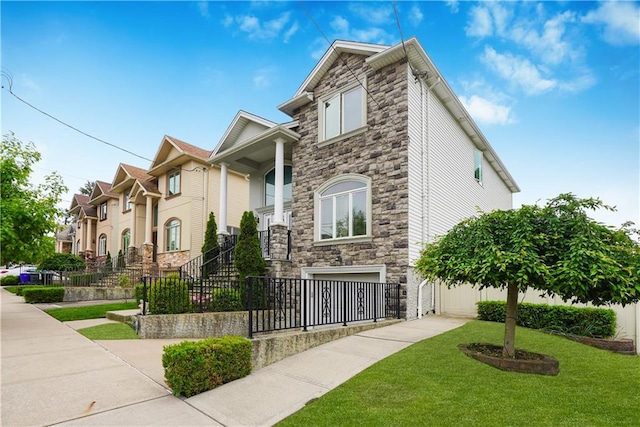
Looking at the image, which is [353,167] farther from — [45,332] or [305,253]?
[45,332]

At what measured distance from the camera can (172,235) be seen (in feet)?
67.0

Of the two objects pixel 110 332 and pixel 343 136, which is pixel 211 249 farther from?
pixel 343 136

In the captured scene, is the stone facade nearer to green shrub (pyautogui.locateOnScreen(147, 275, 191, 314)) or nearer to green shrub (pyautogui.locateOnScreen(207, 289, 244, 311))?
green shrub (pyautogui.locateOnScreen(207, 289, 244, 311))

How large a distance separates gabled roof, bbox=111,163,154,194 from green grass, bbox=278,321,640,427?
22.9m

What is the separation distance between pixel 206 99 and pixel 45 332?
1042cm

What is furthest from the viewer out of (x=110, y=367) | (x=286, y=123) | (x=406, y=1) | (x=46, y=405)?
(x=286, y=123)

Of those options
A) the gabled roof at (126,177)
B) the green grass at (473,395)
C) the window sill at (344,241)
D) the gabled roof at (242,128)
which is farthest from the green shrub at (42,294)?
the green grass at (473,395)

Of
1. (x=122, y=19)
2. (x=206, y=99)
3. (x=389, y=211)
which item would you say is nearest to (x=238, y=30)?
(x=122, y=19)

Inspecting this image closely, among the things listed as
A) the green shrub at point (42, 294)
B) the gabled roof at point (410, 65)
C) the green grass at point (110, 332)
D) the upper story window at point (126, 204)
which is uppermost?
the gabled roof at point (410, 65)

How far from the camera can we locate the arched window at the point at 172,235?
19922 millimetres

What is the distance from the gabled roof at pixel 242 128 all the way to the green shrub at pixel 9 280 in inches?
992

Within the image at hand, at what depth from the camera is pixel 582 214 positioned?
477 cm

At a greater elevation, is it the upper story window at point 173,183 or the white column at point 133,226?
the upper story window at point 173,183

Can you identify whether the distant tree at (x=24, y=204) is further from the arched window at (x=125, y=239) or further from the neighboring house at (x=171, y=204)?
the arched window at (x=125, y=239)
